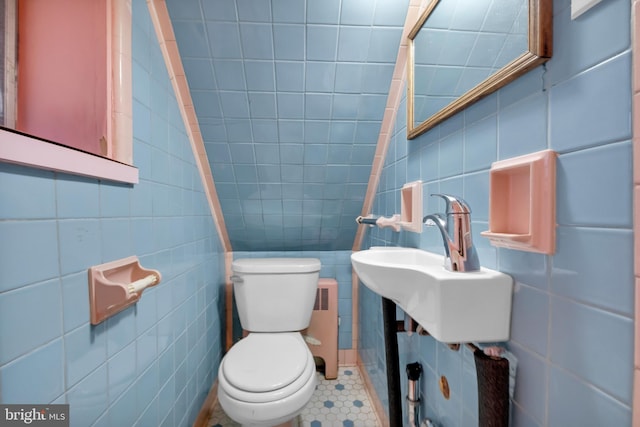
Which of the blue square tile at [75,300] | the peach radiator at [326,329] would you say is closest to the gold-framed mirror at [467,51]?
the blue square tile at [75,300]

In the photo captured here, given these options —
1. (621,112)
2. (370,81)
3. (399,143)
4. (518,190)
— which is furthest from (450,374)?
(370,81)

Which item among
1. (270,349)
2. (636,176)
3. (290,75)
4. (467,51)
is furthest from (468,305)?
(290,75)

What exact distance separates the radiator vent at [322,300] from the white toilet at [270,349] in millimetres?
159

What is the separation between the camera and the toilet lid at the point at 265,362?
3.27 ft

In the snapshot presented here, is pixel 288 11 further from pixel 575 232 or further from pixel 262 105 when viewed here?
pixel 575 232

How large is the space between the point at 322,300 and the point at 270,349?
0.55 metres

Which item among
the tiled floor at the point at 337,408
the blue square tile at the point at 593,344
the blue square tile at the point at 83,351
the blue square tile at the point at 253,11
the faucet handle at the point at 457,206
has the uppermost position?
the blue square tile at the point at 253,11

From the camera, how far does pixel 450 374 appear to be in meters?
0.74

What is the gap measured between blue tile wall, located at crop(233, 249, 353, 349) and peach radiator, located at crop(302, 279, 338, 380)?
158 millimetres

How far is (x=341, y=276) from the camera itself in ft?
6.16

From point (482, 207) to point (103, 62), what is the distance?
106 cm

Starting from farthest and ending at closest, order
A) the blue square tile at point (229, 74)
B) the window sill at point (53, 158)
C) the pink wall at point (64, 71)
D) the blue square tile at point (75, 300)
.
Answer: the blue square tile at point (229, 74) → the pink wall at point (64, 71) → the blue square tile at point (75, 300) → the window sill at point (53, 158)

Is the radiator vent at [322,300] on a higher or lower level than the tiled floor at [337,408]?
higher

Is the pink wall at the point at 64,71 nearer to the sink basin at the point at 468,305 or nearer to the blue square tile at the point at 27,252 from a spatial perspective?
the blue square tile at the point at 27,252
